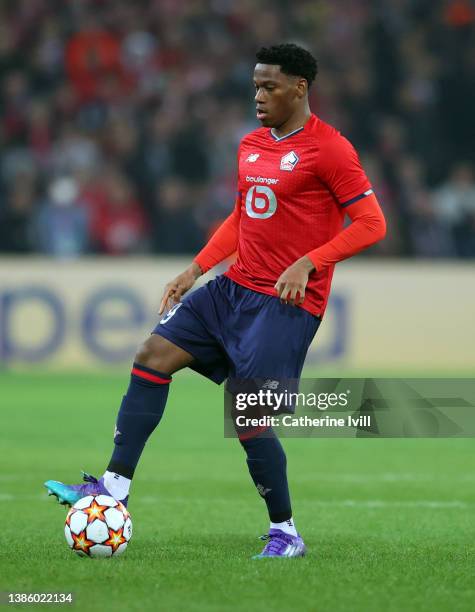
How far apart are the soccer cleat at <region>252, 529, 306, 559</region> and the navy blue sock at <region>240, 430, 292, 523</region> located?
2.9 inches

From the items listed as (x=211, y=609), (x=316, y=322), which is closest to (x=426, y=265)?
(x=316, y=322)

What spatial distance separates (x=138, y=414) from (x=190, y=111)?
10957 millimetres

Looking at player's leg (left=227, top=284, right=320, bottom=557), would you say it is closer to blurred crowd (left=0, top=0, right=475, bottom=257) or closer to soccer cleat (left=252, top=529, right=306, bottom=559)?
soccer cleat (left=252, top=529, right=306, bottom=559)

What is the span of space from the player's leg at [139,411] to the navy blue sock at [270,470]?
1.31ft

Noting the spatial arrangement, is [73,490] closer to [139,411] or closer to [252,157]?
[139,411]

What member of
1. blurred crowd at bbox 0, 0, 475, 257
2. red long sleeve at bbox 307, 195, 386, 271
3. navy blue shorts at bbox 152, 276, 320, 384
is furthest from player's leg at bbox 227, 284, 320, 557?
blurred crowd at bbox 0, 0, 475, 257

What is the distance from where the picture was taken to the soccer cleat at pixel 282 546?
17.3 ft

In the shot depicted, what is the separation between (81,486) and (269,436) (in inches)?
30.9

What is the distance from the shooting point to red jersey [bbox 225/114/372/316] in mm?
5281

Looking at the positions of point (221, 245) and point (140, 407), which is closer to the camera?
point (140, 407)

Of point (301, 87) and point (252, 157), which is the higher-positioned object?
point (301, 87)

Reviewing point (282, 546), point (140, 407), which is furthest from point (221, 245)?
point (282, 546)

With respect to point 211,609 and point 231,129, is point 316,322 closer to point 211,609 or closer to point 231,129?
point 211,609

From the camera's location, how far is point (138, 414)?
5.36 m
